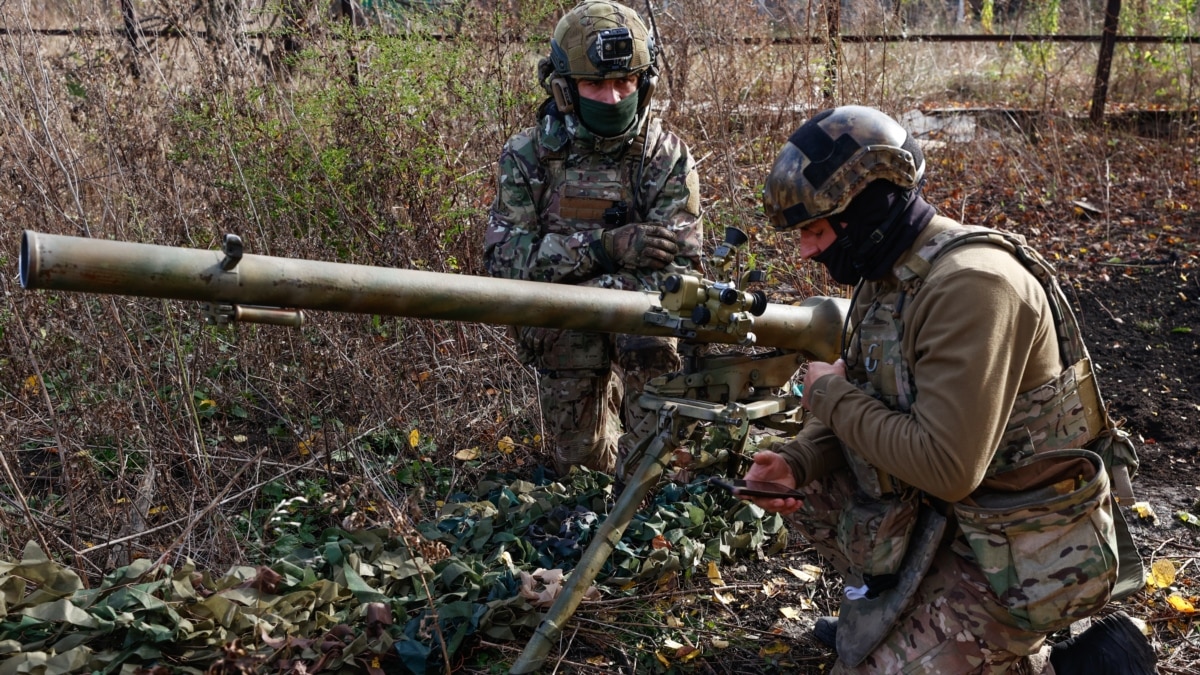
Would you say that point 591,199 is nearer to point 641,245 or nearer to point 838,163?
point 641,245

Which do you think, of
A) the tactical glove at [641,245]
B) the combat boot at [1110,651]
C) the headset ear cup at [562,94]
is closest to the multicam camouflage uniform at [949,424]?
the combat boot at [1110,651]

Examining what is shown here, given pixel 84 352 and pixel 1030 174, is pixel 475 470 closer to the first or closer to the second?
pixel 84 352

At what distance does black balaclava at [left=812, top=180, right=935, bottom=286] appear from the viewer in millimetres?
2906

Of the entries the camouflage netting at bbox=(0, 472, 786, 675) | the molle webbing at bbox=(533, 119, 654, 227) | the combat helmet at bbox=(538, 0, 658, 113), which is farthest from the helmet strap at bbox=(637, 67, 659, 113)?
the camouflage netting at bbox=(0, 472, 786, 675)

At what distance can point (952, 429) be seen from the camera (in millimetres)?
2693

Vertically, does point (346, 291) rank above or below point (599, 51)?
below

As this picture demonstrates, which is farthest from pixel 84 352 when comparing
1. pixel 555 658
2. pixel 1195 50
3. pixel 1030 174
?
pixel 1195 50

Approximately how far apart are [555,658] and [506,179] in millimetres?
2056

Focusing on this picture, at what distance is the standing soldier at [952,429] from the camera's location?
271cm

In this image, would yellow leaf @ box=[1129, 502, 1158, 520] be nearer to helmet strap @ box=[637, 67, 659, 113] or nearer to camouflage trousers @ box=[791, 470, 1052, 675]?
camouflage trousers @ box=[791, 470, 1052, 675]

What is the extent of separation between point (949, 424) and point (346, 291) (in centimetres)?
152

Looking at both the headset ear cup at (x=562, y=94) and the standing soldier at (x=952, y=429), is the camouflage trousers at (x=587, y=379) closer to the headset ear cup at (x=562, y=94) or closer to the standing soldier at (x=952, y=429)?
the headset ear cup at (x=562, y=94)

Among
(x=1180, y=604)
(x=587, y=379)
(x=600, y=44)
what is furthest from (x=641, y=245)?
(x=1180, y=604)

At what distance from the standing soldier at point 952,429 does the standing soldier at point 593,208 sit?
146 centimetres
